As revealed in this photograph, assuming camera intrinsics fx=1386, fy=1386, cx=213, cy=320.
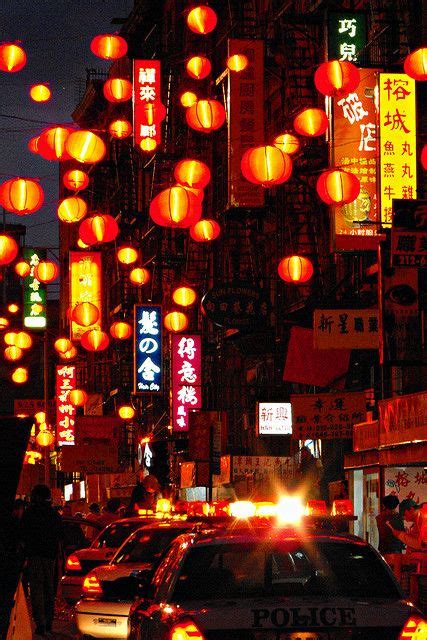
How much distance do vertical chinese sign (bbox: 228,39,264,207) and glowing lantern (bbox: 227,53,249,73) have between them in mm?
124

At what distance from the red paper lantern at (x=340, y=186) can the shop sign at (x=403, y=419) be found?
3.29 metres

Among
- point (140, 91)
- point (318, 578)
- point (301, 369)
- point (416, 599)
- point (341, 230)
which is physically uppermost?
point (140, 91)

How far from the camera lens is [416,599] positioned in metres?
15.3

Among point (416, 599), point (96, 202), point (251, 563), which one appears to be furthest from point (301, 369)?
point (96, 202)

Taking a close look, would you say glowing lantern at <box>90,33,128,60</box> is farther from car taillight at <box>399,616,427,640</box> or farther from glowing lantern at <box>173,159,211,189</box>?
car taillight at <box>399,616,427,640</box>

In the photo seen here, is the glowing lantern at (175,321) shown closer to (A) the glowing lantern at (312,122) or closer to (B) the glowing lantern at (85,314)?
(B) the glowing lantern at (85,314)

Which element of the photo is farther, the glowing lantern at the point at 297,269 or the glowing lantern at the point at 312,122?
the glowing lantern at the point at 297,269

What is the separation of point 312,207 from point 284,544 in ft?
71.6

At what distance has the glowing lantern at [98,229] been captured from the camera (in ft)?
102

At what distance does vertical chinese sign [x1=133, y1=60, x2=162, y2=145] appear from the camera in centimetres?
3941

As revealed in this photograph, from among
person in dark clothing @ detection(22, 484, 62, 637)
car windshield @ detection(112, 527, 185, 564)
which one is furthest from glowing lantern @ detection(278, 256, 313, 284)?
car windshield @ detection(112, 527, 185, 564)

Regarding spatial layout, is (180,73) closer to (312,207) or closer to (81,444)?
(81,444)

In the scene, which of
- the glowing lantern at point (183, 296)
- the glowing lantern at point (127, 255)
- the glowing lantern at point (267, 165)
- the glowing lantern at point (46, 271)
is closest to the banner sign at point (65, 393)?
the glowing lantern at point (127, 255)

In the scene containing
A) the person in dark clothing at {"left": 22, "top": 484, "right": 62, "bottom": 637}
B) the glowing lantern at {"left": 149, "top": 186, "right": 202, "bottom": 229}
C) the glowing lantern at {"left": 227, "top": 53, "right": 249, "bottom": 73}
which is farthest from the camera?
the glowing lantern at {"left": 227, "top": 53, "right": 249, "bottom": 73}
